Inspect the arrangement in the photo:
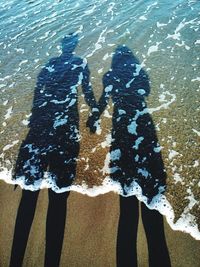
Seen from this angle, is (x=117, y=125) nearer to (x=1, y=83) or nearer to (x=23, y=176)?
(x=23, y=176)

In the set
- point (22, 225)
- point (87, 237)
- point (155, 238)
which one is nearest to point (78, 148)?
point (22, 225)

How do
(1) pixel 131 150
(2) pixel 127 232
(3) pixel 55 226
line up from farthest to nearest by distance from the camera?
(1) pixel 131 150, (3) pixel 55 226, (2) pixel 127 232

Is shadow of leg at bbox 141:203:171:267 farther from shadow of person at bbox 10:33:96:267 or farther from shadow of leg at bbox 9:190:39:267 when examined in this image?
shadow of leg at bbox 9:190:39:267

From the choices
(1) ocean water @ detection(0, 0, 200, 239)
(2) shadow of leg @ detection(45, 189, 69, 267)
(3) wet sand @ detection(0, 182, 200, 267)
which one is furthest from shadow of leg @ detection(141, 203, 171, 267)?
(2) shadow of leg @ detection(45, 189, 69, 267)

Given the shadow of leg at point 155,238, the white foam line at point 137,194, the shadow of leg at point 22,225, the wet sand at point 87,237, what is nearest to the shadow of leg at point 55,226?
the wet sand at point 87,237

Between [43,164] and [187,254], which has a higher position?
[43,164]

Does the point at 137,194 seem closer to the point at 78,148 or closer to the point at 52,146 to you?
the point at 78,148

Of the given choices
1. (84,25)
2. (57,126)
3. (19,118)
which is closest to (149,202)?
(57,126)
